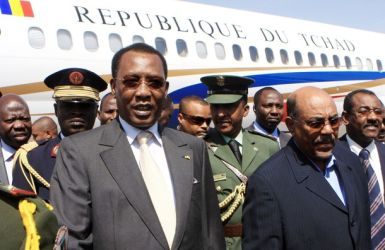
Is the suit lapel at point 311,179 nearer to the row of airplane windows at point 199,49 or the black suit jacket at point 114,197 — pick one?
the black suit jacket at point 114,197

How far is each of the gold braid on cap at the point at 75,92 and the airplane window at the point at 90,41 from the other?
681cm

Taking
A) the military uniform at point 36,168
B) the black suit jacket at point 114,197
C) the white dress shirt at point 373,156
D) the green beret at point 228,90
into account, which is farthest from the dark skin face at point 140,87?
the white dress shirt at point 373,156

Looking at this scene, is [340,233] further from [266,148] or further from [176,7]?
[176,7]

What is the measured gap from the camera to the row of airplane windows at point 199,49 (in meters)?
10.0

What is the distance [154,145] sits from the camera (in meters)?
2.53

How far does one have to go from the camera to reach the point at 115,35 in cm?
1108

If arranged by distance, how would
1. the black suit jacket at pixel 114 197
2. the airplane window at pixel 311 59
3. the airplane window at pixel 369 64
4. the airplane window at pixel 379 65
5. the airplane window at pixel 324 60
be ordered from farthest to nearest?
the airplane window at pixel 379 65 → the airplane window at pixel 369 64 → the airplane window at pixel 324 60 → the airplane window at pixel 311 59 → the black suit jacket at pixel 114 197

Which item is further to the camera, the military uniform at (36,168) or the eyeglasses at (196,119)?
the eyeglasses at (196,119)

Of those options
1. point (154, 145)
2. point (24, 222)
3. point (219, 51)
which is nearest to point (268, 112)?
point (154, 145)

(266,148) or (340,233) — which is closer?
(340,233)

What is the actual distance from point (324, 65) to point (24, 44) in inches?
356

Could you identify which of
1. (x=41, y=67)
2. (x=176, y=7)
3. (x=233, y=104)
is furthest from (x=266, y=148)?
(x=176, y=7)

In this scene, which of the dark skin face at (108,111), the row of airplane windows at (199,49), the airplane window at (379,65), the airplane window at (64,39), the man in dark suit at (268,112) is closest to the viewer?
the dark skin face at (108,111)

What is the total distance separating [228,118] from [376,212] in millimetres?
1245
